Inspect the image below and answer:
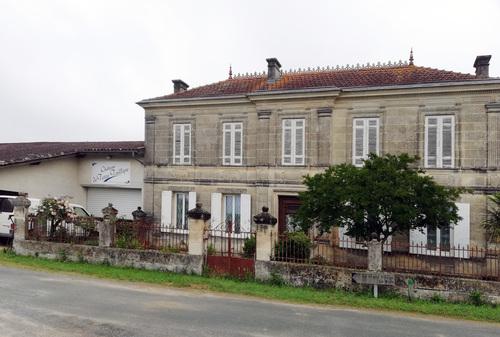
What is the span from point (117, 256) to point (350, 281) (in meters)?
6.59

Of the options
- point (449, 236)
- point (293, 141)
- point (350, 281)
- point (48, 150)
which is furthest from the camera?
point (48, 150)

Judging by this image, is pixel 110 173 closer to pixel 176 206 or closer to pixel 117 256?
pixel 176 206

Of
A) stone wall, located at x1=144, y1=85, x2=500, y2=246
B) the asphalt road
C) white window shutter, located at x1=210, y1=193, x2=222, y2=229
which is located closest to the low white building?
stone wall, located at x1=144, y1=85, x2=500, y2=246

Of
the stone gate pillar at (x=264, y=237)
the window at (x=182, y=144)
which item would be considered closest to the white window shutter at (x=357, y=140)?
the stone gate pillar at (x=264, y=237)

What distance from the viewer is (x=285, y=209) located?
15.5 meters

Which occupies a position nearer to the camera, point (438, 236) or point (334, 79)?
point (438, 236)

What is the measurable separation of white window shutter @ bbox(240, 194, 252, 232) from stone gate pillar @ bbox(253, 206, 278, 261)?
18.0ft

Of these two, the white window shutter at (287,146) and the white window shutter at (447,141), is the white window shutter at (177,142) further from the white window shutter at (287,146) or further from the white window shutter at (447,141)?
the white window shutter at (447,141)

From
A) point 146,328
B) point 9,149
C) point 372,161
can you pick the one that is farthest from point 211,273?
point 9,149

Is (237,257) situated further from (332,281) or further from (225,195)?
(225,195)

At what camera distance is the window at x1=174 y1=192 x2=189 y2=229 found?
55.7 ft

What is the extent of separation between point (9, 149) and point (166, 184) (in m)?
10.8


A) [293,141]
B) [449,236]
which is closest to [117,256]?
[293,141]

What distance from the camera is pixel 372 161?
35.7 feet
